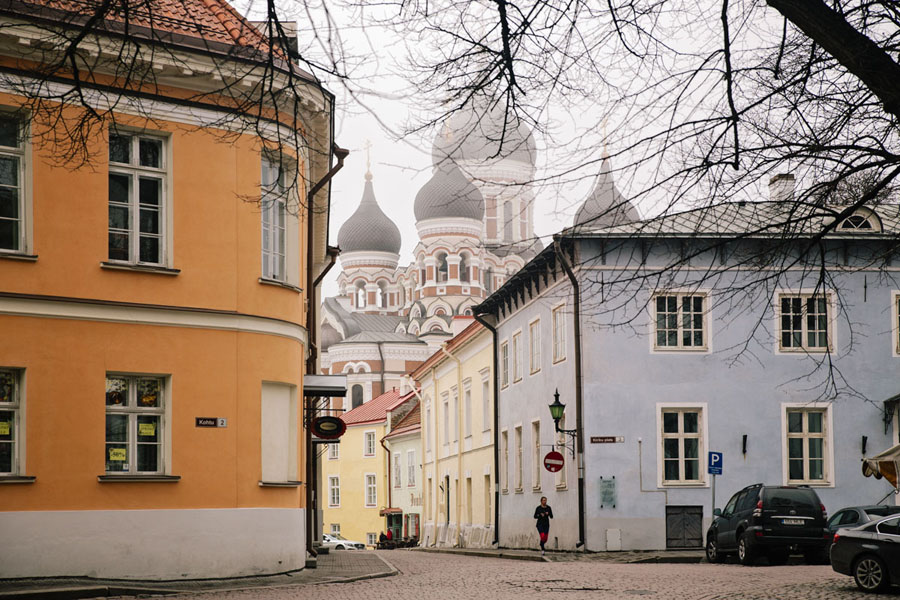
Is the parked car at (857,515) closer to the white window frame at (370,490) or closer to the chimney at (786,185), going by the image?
the chimney at (786,185)

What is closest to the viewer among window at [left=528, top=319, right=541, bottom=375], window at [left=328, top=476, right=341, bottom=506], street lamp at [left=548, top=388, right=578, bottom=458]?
street lamp at [left=548, top=388, right=578, bottom=458]

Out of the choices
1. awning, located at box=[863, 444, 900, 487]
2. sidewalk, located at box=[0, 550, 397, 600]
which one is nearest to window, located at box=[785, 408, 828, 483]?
awning, located at box=[863, 444, 900, 487]

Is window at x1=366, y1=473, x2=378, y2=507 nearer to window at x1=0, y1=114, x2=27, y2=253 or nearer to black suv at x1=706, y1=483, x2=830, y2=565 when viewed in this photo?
black suv at x1=706, y1=483, x2=830, y2=565

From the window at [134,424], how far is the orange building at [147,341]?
0.09ft

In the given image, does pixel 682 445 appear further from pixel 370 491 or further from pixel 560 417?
pixel 370 491

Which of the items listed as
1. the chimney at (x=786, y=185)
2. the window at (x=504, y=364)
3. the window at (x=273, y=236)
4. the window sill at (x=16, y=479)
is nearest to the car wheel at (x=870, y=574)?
the chimney at (x=786, y=185)

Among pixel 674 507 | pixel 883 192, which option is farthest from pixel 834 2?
pixel 674 507

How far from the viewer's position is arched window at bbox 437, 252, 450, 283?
109 m

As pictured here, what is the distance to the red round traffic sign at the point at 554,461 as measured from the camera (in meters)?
30.2

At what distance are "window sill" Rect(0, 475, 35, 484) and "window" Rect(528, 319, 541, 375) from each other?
20228 millimetres

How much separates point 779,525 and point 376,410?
173ft

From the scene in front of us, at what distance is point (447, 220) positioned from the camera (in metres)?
108

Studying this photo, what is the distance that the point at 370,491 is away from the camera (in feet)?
250

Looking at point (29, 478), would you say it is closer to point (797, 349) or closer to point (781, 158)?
point (781, 158)
